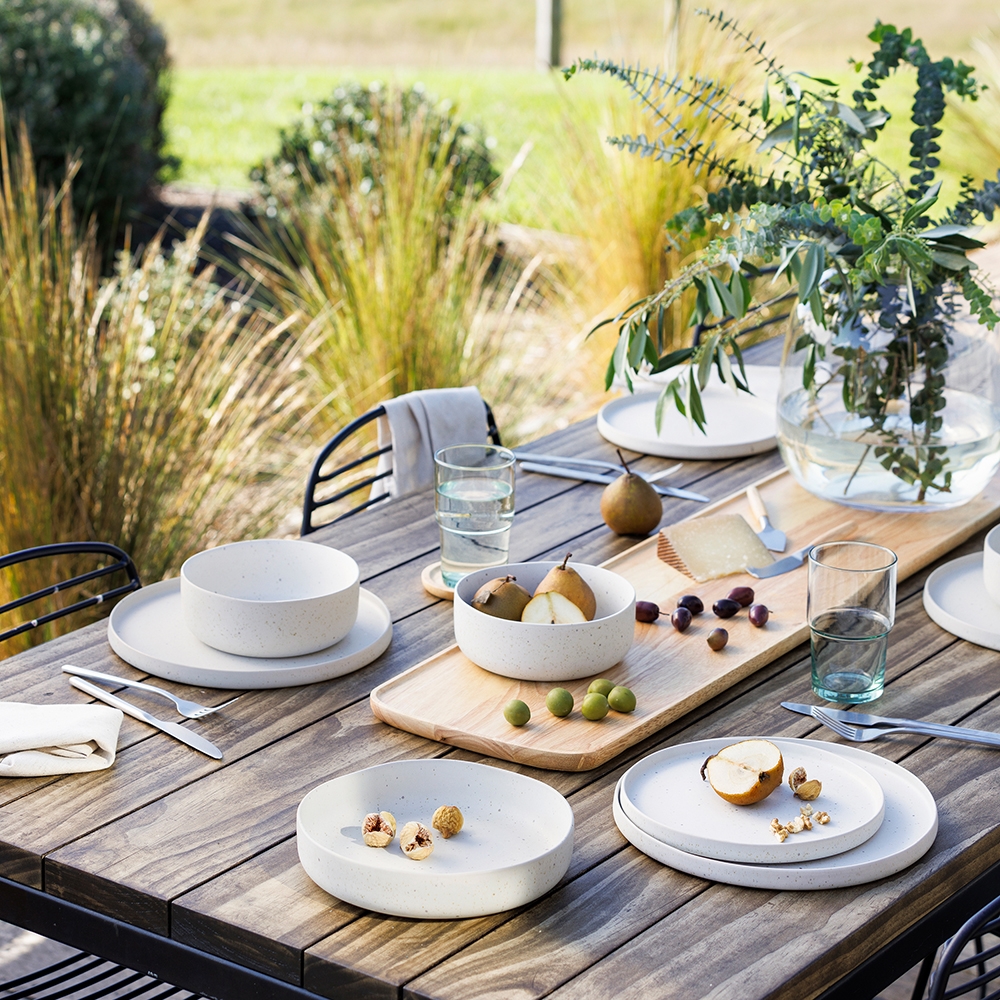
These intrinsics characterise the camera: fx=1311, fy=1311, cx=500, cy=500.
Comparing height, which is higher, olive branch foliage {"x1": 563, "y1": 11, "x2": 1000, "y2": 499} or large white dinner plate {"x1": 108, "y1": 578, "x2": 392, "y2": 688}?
olive branch foliage {"x1": 563, "y1": 11, "x2": 1000, "y2": 499}

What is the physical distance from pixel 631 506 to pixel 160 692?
77 cm

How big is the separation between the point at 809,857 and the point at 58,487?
202 cm

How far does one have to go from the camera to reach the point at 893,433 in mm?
1976

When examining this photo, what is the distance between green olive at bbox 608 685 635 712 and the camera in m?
1.45

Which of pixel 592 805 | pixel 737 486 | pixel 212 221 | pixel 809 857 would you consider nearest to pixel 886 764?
pixel 809 857

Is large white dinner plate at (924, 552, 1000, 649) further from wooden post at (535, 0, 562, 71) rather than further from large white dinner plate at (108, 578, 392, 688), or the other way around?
wooden post at (535, 0, 562, 71)

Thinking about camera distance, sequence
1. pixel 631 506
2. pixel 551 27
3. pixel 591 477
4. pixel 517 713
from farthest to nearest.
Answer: pixel 551 27, pixel 591 477, pixel 631 506, pixel 517 713

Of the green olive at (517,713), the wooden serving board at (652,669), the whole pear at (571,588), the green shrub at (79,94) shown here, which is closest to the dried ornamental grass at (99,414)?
the wooden serving board at (652,669)

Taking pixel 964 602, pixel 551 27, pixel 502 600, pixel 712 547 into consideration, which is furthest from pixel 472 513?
pixel 551 27

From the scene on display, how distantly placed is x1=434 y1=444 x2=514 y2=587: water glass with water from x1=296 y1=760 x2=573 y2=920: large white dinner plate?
0.55 meters

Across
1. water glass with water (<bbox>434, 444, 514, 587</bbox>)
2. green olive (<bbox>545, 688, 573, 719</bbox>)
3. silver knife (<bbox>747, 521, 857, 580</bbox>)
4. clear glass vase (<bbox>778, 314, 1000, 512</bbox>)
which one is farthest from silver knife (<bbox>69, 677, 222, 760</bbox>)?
clear glass vase (<bbox>778, 314, 1000, 512</bbox>)

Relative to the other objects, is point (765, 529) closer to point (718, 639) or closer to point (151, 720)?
point (718, 639)

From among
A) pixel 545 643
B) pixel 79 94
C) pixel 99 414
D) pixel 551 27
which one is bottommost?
pixel 99 414

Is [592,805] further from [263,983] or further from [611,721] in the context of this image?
[263,983]
